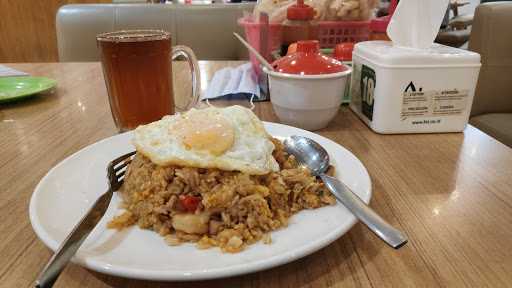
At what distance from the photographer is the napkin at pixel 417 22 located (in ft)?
3.43

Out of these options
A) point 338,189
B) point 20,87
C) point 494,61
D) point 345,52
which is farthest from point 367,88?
point 494,61

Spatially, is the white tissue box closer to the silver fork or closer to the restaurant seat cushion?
the silver fork


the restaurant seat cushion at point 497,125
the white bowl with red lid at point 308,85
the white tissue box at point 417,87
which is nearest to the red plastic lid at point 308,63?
the white bowl with red lid at point 308,85

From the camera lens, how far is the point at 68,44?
2.68 m

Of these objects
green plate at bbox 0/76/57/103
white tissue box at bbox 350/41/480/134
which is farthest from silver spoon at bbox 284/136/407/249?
green plate at bbox 0/76/57/103

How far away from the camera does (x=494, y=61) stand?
234 cm

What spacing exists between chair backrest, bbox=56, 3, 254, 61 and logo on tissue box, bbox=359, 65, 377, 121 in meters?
1.71

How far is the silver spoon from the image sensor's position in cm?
54

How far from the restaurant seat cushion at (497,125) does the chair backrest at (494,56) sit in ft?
0.29

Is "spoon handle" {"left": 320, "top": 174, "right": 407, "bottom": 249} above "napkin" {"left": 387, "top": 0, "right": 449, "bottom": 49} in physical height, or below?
below

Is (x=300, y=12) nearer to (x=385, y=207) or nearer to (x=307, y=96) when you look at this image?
(x=307, y=96)

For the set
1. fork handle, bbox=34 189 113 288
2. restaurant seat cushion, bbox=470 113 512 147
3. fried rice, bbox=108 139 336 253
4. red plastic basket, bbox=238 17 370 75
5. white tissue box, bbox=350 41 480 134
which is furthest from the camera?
restaurant seat cushion, bbox=470 113 512 147

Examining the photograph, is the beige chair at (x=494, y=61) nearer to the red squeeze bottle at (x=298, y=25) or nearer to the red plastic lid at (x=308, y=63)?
the red squeeze bottle at (x=298, y=25)

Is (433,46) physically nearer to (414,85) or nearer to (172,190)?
(414,85)
